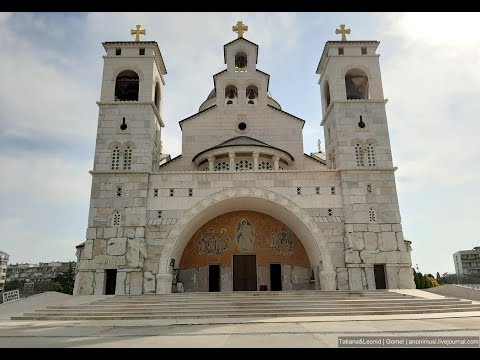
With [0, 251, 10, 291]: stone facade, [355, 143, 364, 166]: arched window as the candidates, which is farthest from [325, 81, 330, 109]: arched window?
[0, 251, 10, 291]: stone facade

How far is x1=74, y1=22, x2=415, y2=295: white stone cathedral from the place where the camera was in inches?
715

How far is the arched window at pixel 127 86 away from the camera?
2283 cm

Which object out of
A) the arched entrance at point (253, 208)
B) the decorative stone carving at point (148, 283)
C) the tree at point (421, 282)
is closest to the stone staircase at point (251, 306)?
the decorative stone carving at point (148, 283)

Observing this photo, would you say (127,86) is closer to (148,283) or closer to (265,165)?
(265,165)

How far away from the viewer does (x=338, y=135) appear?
20547mm

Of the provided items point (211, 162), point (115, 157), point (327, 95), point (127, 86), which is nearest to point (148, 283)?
point (115, 157)

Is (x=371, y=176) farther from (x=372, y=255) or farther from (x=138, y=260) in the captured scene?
Result: (x=138, y=260)

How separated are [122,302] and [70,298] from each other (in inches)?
126

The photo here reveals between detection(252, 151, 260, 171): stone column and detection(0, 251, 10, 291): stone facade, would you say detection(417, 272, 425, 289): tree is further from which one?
detection(0, 251, 10, 291): stone facade

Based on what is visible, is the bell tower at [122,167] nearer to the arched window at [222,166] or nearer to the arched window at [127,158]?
the arched window at [127,158]

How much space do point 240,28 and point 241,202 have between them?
44.9ft

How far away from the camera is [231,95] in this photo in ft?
88.0

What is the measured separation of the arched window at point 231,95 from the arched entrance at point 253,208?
8.79m
